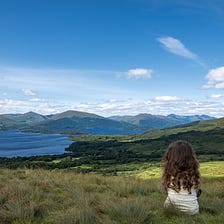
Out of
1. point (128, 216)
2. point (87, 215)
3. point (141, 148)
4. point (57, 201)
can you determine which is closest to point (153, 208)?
point (128, 216)

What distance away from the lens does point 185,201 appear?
712cm

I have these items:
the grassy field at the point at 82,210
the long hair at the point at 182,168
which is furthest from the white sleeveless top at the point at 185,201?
the grassy field at the point at 82,210

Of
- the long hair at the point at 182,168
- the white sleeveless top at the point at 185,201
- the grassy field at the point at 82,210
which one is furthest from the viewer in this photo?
the long hair at the point at 182,168

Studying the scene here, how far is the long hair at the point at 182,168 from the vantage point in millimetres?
7156

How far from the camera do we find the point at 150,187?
1073cm

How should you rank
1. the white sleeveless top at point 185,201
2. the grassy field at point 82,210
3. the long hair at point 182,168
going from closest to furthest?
the grassy field at point 82,210 < the white sleeveless top at point 185,201 < the long hair at point 182,168

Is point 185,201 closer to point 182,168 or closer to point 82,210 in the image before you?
point 182,168

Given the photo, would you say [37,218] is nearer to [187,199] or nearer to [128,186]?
[187,199]

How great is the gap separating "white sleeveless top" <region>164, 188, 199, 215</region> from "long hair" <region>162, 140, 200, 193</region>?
10 cm

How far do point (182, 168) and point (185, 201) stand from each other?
2.58ft

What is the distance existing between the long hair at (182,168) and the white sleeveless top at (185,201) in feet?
0.33

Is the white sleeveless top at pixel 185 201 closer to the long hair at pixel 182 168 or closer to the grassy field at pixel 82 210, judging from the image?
the long hair at pixel 182 168

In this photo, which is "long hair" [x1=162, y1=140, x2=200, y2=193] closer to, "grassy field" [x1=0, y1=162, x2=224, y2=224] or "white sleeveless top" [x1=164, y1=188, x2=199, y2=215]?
"white sleeveless top" [x1=164, y1=188, x2=199, y2=215]

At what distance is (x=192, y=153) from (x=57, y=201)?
377 centimetres
